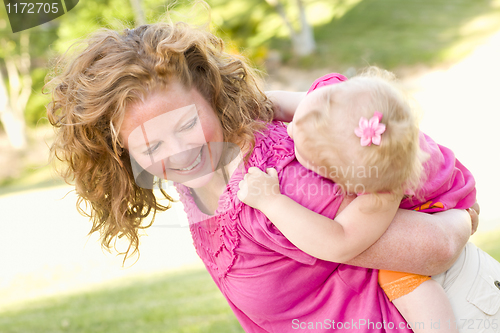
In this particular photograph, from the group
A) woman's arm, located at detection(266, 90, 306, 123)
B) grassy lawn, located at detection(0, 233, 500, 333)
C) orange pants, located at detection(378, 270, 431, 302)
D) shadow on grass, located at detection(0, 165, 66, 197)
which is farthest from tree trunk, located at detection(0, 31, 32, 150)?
orange pants, located at detection(378, 270, 431, 302)

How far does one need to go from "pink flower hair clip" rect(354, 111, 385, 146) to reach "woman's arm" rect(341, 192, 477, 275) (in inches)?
8.9

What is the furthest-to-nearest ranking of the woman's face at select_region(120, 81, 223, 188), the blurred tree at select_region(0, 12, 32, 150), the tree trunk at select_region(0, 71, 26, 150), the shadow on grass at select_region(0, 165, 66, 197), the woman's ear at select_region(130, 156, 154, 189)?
the tree trunk at select_region(0, 71, 26, 150)
the blurred tree at select_region(0, 12, 32, 150)
the shadow on grass at select_region(0, 165, 66, 197)
the woman's ear at select_region(130, 156, 154, 189)
the woman's face at select_region(120, 81, 223, 188)

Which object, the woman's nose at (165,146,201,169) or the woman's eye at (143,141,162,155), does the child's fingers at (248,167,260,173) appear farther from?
the woman's eye at (143,141,162,155)

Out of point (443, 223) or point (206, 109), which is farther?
point (206, 109)

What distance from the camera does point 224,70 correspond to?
1802mm

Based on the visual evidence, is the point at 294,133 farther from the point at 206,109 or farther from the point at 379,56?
the point at 379,56

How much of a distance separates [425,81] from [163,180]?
578 inches

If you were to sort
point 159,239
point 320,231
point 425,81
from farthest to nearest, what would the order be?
1. point 425,81
2. point 159,239
3. point 320,231

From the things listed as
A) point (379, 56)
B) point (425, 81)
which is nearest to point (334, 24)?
point (379, 56)

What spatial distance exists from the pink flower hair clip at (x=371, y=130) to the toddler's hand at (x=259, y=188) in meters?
0.31

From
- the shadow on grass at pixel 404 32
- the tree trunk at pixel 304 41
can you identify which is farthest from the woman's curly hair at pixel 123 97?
the tree trunk at pixel 304 41

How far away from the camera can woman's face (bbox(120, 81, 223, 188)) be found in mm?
1527

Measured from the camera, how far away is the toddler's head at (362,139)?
4.06 feet

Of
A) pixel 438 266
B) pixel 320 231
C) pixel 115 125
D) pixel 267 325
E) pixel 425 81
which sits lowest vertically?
pixel 425 81
